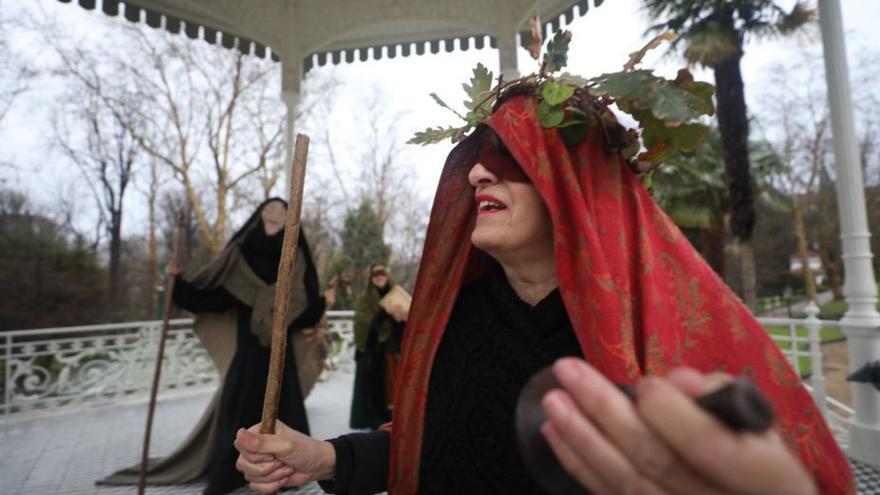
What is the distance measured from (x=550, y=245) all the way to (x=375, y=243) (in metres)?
12.0

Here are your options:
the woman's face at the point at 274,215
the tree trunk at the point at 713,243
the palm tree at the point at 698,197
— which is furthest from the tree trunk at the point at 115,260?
the tree trunk at the point at 713,243

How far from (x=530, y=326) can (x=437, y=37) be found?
16.6 feet

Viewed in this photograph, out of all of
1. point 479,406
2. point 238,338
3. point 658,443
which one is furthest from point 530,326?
point 238,338

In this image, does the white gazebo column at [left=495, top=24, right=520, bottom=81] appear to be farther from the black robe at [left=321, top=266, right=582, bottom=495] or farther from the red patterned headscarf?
the black robe at [left=321, top=266, right=582, bottom=495]

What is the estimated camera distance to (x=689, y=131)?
1.09 meters

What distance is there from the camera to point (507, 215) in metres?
1.11

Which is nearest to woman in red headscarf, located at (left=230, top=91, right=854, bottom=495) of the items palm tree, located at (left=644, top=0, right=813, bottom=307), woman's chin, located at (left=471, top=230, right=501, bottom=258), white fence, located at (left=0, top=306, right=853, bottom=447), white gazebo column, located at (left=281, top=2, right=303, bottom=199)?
woman's chin, located at (left=471, top=230, right=501, bottom=258)

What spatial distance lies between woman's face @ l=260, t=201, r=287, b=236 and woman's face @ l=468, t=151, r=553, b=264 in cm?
336

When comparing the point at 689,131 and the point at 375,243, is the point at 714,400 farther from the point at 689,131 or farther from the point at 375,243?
the point at 375,243

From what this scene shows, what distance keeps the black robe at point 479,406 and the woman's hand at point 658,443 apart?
55cm

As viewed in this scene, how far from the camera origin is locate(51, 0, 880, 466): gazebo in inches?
165

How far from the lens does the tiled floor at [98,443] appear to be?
13.5ft

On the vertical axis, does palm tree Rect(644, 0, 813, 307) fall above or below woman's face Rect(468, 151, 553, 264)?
above

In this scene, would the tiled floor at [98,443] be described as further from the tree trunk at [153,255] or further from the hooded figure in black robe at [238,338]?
the tree trunk at [153,255]
